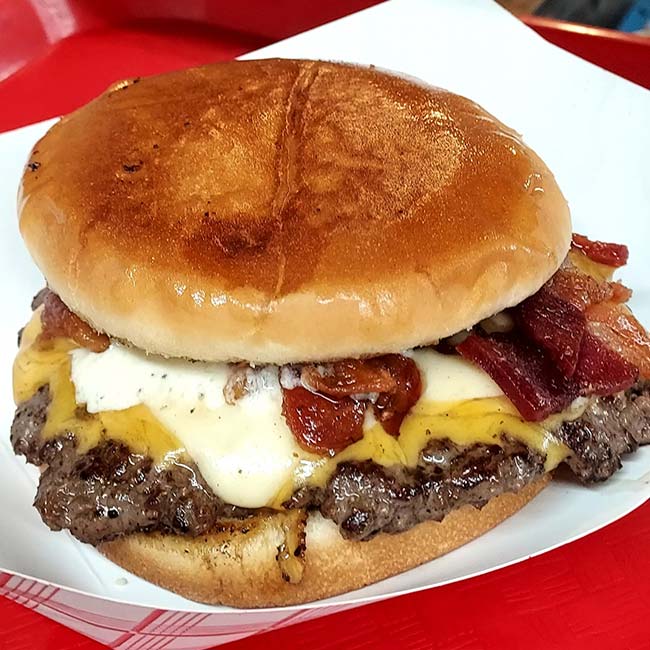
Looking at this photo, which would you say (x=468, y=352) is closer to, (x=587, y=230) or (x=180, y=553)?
(x=180, y=553)

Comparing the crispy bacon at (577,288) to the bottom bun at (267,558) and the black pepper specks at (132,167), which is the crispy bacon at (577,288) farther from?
the black pepper specks at (132,167)

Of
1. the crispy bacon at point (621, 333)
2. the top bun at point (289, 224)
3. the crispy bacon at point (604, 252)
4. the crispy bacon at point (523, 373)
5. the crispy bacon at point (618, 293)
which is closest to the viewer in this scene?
the top bun at point (289, 224)

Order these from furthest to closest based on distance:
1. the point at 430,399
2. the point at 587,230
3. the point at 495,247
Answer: the point at 587,230 → the point at 430,399 → the point at 495,247

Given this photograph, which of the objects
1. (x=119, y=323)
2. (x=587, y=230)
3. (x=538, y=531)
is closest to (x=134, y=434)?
(x=119, y=323)

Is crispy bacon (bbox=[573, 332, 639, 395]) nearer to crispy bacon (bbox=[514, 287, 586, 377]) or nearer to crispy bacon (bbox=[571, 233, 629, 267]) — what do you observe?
crispy bacon (bbox=[514, 287, 586, 377])

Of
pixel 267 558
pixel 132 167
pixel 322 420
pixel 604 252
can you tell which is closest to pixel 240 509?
pixel 267 558

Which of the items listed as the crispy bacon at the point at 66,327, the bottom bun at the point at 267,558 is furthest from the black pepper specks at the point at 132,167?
the bottom bun at the point at 267,558
